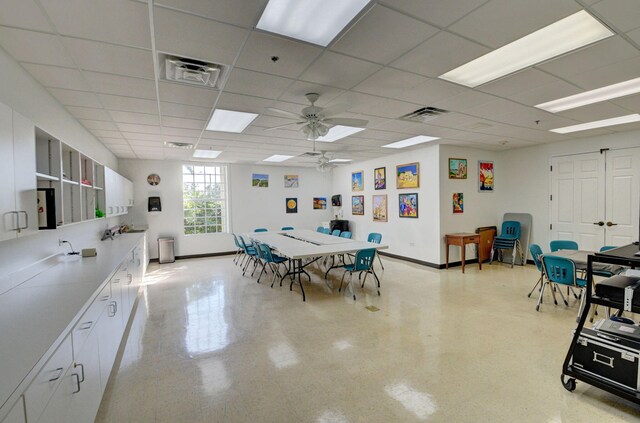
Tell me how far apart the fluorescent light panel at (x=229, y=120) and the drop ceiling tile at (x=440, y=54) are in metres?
2.30

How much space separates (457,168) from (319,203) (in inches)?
189

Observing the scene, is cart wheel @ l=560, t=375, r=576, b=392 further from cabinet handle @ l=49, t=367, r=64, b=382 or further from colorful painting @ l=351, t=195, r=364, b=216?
colorful painting @ l=351, t=195, r=364, b=216

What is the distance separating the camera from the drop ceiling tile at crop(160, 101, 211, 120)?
3.71 m

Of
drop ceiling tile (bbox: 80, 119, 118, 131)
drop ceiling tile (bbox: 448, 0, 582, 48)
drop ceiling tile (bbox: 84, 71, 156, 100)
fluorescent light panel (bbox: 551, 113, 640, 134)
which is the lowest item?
drop ceiling tile (bbox: 80, 119, 118, 131)

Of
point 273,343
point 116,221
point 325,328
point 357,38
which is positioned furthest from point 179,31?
point 116,221

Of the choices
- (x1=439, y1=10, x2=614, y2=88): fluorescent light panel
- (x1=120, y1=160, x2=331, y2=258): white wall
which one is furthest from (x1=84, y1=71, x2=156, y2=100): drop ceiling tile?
(x1=120, y1=160, x2=331, y2=258): white wall

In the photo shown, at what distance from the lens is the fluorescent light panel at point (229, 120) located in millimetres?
4230

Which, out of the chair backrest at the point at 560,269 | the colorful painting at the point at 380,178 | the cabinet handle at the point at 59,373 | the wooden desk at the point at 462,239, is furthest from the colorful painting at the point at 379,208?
the cabinet handle at the point at 59,373

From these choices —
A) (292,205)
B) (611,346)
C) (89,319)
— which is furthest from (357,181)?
(89,319)

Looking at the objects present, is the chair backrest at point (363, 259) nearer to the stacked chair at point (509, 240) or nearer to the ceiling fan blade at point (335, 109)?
the ceiling fan blade at point (335, 109)

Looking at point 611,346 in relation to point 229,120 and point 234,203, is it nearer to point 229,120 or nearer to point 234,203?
point 229,120

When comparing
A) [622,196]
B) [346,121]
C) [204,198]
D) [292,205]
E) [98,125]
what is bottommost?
[292,205]

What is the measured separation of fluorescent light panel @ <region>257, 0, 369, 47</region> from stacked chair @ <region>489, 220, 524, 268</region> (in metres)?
6.75

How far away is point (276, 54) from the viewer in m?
2.50
